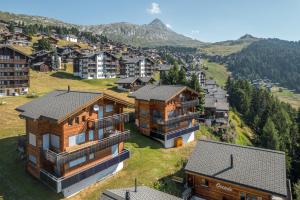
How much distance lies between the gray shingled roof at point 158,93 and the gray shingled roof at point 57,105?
1712 centimetres

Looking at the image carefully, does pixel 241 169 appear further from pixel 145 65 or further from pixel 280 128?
pixel 145 65

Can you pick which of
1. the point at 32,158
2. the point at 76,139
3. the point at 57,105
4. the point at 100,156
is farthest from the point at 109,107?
the point at 32,158

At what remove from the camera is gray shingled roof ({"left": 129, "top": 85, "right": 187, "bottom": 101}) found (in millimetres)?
51266

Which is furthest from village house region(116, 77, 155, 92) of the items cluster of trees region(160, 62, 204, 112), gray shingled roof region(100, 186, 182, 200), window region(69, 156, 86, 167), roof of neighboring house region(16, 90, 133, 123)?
gray shingled roof region(100, 186, 182, 200)

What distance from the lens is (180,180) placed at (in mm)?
38781

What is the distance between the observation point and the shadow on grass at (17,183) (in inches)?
1244

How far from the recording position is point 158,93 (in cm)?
5347

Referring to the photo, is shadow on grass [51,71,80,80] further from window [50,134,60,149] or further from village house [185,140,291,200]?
village house [185,140,291,200]

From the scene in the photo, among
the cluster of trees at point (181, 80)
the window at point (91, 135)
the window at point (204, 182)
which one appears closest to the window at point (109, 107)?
the window at point (91, 135)

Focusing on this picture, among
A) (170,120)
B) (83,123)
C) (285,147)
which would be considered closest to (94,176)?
(83,123)

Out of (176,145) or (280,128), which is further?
(280,128)

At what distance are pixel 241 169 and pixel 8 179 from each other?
93.6ft

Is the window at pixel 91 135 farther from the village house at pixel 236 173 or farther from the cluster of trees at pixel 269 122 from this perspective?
the cluster of trees at pixel 269 122

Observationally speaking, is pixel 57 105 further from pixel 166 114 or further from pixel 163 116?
pixel 166 114
